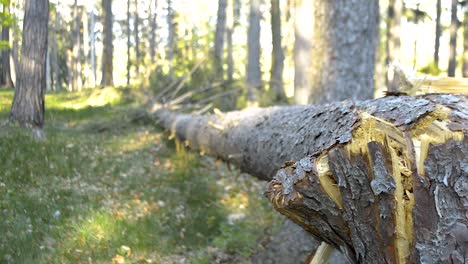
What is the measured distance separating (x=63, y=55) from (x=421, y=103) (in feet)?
211

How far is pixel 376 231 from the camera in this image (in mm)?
1792

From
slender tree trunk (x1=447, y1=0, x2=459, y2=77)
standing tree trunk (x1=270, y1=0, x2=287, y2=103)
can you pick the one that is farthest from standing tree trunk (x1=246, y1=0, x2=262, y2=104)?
slender tree trunk (x1=447, y1=0, x2=459, y2=77)

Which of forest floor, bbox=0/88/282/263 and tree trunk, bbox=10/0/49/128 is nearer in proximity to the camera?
forest floor, bbox=0/88/282/263

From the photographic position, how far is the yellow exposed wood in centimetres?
186

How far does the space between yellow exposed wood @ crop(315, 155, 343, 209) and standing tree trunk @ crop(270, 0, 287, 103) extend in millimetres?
12660

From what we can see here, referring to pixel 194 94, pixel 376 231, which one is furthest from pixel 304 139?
pixel 194 94

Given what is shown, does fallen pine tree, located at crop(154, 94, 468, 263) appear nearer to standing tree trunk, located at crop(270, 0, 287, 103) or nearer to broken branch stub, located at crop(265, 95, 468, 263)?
broken branch stub, located at crop(265, 95, 468, 263)

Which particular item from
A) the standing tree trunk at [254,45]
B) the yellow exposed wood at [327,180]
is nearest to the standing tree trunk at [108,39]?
the standing tree trunk at [254,45]

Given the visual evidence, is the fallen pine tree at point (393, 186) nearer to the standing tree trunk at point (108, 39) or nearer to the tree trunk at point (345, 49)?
the tree trunk at point (345, 49)

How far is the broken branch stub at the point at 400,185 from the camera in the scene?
1649mm

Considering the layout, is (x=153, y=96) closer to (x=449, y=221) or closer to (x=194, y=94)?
(x=194, y=94)

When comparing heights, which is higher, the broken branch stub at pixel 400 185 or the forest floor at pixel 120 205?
the broken branch stub at pixel 400 185

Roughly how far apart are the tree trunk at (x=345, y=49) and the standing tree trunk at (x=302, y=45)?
271 inches

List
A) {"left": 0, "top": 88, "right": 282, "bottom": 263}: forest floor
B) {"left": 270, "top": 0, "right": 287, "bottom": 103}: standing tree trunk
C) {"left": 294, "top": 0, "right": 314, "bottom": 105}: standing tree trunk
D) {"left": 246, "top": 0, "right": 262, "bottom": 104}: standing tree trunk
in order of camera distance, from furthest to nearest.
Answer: {"left": 246, "top": 0, "right": 262, "bottom": 104}: standing tree trunk, {"left": 270, "top": 0, "right": 287, "bottom": 103}: standing tree trunk, {"left": 294, "top": 0, "right": 314, "bottom": 105}: standing tree trunk, {"left": 0, "top": 88, "right": 282, "bottom": 263}: forest floor
